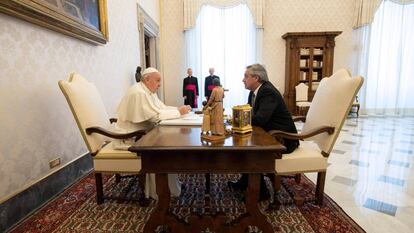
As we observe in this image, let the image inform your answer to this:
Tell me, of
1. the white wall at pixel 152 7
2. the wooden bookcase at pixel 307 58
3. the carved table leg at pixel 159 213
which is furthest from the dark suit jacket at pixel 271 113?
the wooden bookcase at pixel 307 58

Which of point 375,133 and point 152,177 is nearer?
point 152,177

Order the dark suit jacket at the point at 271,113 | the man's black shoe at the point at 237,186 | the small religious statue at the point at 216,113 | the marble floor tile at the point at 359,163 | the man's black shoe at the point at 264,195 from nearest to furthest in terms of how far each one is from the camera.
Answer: the small religious statue at the point at 216,113
the dark suit jacket at the point at 271,113
the man's black shoe at the point at 264,195
the man's black shoe at the point at 237,186
the marble floor tile at the point at 359,163

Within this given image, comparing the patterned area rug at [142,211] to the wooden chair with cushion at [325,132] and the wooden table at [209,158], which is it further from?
the wooden table at [209,158]

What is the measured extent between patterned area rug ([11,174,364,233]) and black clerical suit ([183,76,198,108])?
4.20 metres

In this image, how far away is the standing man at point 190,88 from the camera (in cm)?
646

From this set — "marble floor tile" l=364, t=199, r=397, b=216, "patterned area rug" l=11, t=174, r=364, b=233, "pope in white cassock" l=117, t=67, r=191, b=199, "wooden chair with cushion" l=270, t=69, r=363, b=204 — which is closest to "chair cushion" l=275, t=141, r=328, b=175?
"wooden chair with cushion" l=270, t=69, r=363, b=204

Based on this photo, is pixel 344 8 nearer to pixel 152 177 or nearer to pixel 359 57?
pixel 359 57

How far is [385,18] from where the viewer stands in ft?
21.9

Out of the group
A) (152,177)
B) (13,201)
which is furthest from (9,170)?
(152,177)

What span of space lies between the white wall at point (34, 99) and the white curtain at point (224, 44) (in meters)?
4.04

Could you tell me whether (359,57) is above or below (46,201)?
above

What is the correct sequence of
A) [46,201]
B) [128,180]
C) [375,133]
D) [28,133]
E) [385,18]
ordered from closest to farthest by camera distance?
[28,133], [46,201], [128,180], [375,133], [385,18]

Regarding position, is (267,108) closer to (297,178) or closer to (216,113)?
(216,113)

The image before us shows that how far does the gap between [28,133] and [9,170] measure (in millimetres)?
318
